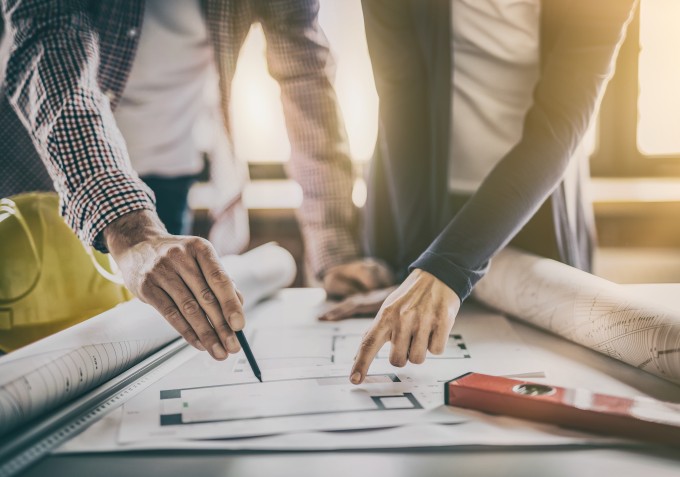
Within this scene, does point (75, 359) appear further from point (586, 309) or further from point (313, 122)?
point (313, 122)

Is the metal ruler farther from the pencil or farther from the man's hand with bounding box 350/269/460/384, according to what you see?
the man's hand with bounding box 350/269/460/384

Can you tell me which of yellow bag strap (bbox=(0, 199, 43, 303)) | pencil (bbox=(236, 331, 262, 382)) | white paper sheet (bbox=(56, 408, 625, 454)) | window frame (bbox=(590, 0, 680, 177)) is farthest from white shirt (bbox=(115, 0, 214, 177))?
window frame (bbox=(590, 0, 680, 177))

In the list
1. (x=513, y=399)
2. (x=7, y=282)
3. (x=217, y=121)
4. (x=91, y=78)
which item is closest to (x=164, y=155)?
(x=217, y=121)

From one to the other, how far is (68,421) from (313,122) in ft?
2.54

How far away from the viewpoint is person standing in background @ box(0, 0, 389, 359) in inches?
20.2

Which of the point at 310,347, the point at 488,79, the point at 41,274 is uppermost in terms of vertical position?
the point at 488,79

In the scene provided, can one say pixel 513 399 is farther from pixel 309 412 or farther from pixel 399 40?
pixel 399 40

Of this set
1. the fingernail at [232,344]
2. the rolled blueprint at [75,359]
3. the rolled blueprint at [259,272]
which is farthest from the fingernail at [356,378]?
the rolled blueprint at [259,272]

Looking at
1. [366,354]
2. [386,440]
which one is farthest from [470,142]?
[386,440]

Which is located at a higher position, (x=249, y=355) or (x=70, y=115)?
(x=70, y=115)

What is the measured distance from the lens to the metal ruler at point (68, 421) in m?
0.38

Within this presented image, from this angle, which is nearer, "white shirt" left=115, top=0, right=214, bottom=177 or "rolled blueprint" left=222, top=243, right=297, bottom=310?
"rolled blueprint" left=222, top=243, right=297, bottom=310

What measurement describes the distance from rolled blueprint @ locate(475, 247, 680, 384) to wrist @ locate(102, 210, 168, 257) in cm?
44

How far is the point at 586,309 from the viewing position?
60cm
